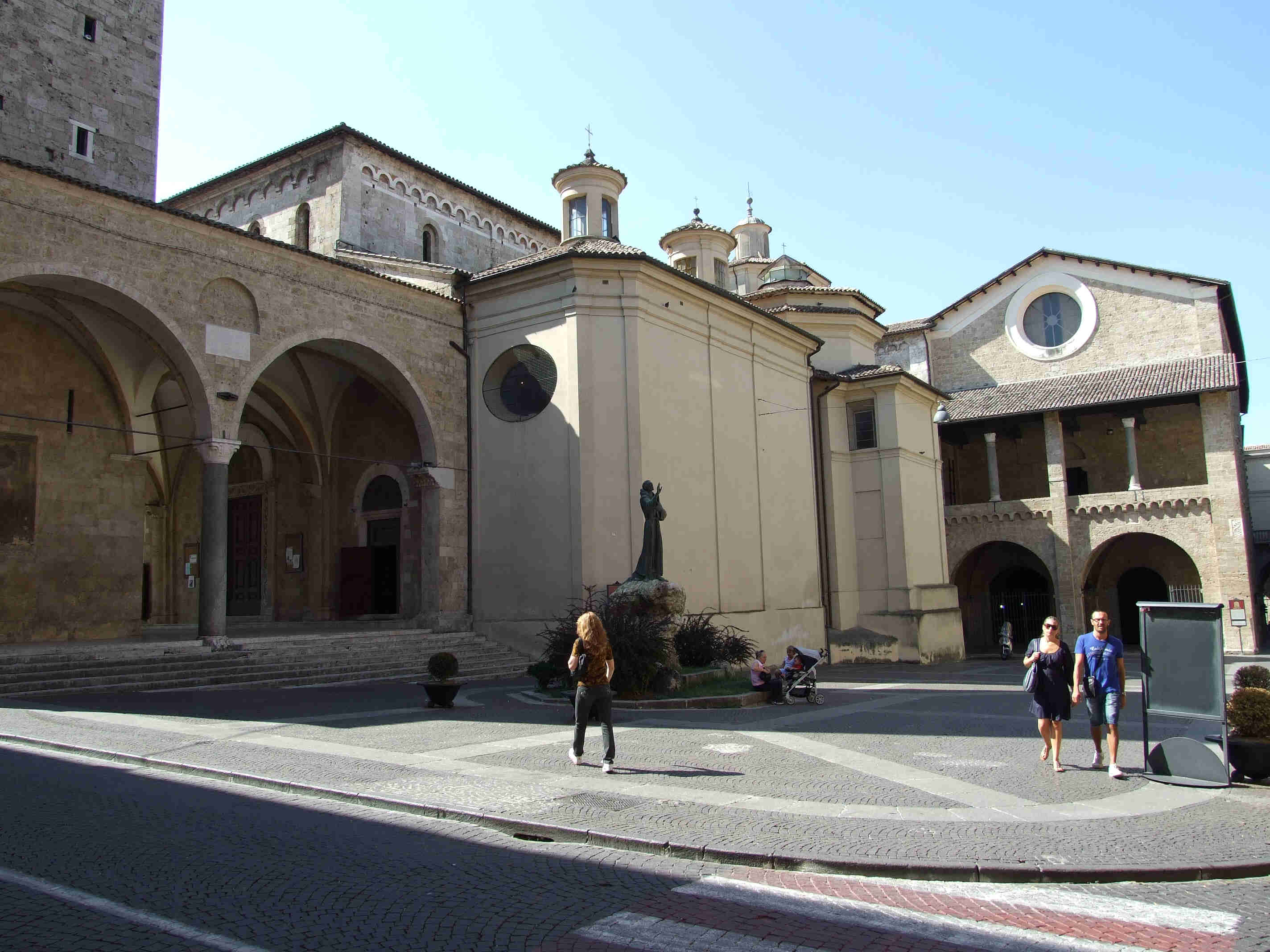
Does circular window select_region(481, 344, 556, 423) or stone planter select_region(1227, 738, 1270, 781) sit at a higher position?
circular window select_region(481, 344, 556, 423)

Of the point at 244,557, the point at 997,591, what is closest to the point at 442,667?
the point at 244,557

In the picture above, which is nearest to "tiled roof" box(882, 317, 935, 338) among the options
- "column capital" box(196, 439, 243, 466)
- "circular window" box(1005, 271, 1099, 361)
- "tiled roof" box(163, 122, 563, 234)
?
"circular window" box(1005, 271, 1099, 361)

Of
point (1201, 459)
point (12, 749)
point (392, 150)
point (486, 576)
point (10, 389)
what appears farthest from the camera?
point (1201, 459)

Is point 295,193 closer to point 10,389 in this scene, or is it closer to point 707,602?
point 10,389

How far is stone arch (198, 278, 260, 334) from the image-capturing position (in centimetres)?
1791

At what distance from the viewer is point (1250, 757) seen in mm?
8414

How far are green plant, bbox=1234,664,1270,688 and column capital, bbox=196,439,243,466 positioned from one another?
15.8 metres

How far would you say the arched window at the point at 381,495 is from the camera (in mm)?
26172

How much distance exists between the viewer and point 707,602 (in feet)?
73.2

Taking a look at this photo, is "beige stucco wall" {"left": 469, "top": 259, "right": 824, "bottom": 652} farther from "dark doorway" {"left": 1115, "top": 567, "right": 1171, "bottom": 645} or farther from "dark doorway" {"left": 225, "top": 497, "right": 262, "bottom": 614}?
"dark doorway" {"left": 1115, "top": 567, "right": 1171, "bottom": 645}

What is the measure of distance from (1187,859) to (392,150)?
26196 mm

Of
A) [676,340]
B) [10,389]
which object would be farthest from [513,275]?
[10,389]

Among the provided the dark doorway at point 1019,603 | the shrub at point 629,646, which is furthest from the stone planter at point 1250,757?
the dark doorway at point 1019,603

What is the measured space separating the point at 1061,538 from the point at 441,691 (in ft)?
89.6
